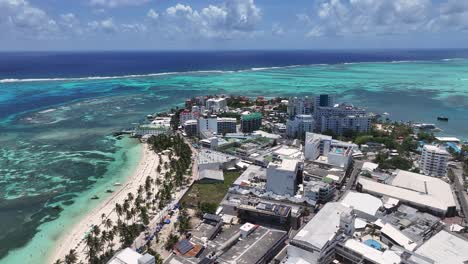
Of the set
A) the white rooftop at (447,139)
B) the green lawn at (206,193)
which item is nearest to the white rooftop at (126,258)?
the green lawn at (206,193)

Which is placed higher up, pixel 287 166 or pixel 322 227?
pixel 287 166

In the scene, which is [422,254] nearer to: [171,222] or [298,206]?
[298,206]

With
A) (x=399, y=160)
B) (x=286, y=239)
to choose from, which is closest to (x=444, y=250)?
(x=286, y=239)

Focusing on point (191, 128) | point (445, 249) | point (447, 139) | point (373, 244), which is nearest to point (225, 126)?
Answer: point (191, 128)

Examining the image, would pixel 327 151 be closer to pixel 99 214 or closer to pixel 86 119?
pixel 99 214

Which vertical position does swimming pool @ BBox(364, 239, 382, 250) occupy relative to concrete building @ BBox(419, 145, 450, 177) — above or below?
below

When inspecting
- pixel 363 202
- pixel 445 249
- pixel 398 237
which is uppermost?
pixel 363 202

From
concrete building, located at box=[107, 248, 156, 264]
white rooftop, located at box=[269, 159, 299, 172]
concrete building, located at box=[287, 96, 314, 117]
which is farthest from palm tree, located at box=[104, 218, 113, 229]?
concrete building, located at box=[287, 96, 314, 117]

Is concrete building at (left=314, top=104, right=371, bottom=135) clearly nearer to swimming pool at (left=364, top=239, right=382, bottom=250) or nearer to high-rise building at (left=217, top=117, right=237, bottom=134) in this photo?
high-rise building at (left=217, top=117, right=237, bottom=134)
